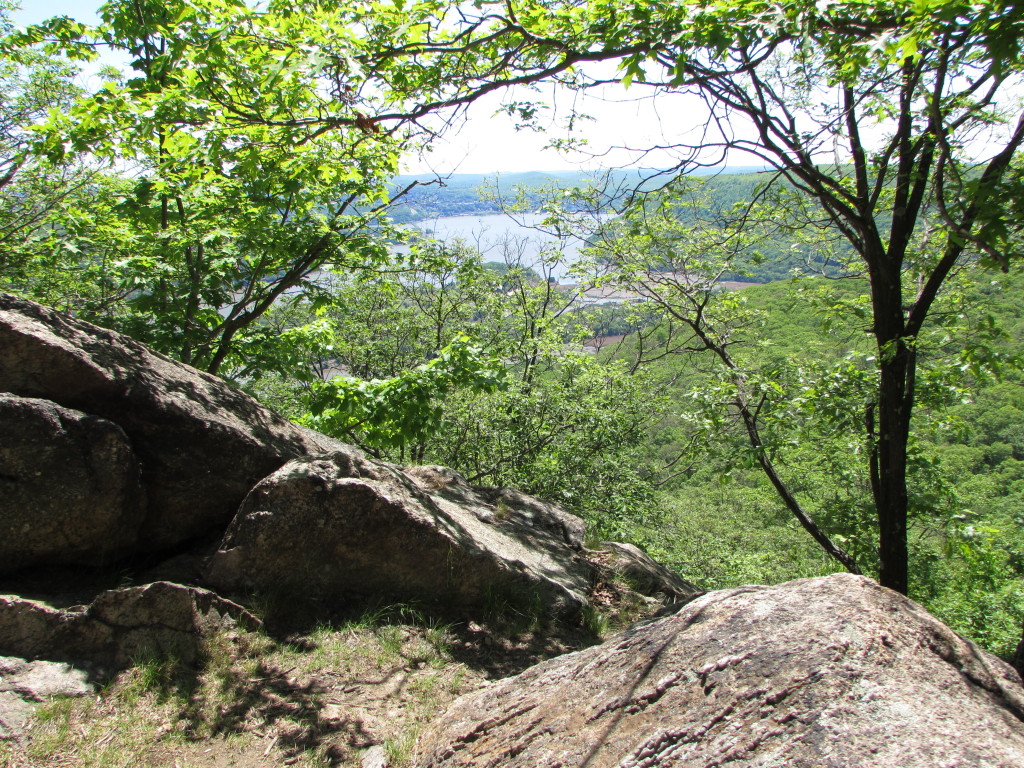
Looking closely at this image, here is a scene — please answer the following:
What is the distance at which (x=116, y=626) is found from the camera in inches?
140

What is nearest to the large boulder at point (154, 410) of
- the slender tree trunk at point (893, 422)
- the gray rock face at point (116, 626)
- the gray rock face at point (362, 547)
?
the gray rock face at point (362, 547)

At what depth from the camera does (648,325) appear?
→ 608 inches

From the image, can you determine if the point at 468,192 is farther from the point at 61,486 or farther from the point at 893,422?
the point at 61,486

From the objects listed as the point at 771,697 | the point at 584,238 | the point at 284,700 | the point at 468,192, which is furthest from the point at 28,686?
the point at 468,192

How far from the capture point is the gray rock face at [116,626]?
339 centimetres

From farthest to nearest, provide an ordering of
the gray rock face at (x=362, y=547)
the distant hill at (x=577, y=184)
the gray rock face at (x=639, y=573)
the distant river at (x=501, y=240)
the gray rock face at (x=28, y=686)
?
the distant river at (x=501, y=240) < the distant hill at (x=577, y=184) < the gray rock face at (x=639, y=573) < the gray rock face at (x=362, y=547) < the gray rock face at (x=28, y=686)

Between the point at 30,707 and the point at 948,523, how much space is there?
6999mm

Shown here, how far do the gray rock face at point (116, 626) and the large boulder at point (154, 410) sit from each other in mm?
999

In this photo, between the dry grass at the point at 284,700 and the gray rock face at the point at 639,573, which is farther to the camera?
the gray rock face at the point at 639,573

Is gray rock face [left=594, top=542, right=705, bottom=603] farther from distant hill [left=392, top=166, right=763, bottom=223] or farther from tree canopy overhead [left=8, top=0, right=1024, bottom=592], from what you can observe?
distant hill [left=392, top=166, right=763, bottom=223]

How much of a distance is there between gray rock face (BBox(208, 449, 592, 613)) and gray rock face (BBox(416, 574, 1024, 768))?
63.9 inches

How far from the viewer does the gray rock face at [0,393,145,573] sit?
12.7ft

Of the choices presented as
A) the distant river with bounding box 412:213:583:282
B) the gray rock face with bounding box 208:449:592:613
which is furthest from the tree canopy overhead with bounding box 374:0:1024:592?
the distant river with bounding box 412:213:583:282

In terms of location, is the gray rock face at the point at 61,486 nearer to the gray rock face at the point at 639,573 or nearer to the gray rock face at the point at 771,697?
the gray rock face at the point at 771,697
